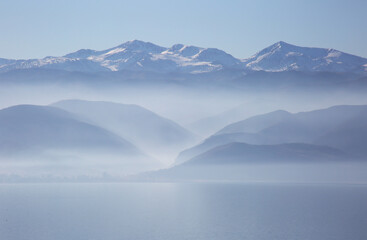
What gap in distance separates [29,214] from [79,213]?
52.2 ft

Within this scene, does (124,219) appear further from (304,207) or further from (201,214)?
(304,207)

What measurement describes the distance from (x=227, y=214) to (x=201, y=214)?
338 inches

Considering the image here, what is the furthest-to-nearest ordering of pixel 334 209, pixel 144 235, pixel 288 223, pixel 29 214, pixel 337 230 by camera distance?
pixel 334 209
pixel 29 214
pixel 288 223
pixel 337 230
pixel 144 235

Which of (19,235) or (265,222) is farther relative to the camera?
(265,222)

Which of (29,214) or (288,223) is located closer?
(288,223)

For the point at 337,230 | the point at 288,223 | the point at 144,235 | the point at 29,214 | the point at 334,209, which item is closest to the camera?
the point at 144,235

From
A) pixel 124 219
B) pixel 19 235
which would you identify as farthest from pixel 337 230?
pixel 19 235

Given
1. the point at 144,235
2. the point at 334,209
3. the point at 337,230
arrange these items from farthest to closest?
1. the point at 334,209
2. the point at 337,230
3. the point at 144,235

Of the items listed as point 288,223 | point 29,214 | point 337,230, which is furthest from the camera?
point 29,214

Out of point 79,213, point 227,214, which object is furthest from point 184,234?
point 79,213

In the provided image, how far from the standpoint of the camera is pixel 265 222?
496ft

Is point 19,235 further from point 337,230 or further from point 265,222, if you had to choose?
point 337,230

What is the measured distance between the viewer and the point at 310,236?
124625mm

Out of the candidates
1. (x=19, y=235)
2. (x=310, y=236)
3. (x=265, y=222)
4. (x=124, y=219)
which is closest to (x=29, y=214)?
(x=124, y=219)
